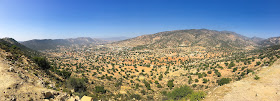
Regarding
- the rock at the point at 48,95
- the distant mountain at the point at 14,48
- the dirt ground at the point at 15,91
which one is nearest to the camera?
the dirt ground at the point at 15,91

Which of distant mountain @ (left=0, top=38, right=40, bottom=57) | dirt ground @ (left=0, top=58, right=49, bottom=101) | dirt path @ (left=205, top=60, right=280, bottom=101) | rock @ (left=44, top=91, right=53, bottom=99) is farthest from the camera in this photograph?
distant mountain @ (left=0, top=38, right=40, bottom=57)

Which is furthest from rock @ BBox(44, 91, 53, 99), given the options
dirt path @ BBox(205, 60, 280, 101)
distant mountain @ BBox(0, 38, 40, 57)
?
distant mountain @ BBox(0, 38, 40, 57)

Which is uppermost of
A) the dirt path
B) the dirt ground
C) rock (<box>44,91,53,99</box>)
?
the dirt ground

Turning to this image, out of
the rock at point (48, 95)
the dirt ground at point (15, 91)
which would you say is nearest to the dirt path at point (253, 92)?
the rock at point (48, 95)

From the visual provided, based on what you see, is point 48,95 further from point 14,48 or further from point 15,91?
point 14,48

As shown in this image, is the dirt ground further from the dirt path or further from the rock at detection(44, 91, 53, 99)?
the dirt path

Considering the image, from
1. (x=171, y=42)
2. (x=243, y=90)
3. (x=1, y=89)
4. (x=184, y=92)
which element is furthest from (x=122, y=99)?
(x=171, y=42)

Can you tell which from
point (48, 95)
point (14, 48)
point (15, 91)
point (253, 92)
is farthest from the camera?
point (14, 48)

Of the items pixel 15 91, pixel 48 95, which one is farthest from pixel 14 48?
pixel 48 95

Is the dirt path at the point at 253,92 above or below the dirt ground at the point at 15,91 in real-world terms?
below

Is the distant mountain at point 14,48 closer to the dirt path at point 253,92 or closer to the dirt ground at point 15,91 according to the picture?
the dirt ground at point 15,91

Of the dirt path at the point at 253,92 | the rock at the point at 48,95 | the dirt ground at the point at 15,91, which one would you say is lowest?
the dirt path at the point at 253,92

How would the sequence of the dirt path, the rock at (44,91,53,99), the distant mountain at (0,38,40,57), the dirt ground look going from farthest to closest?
the distant mountain at (0,38,40,57), the dirt path, the rock at (44,91,53,99), the dirt ground
